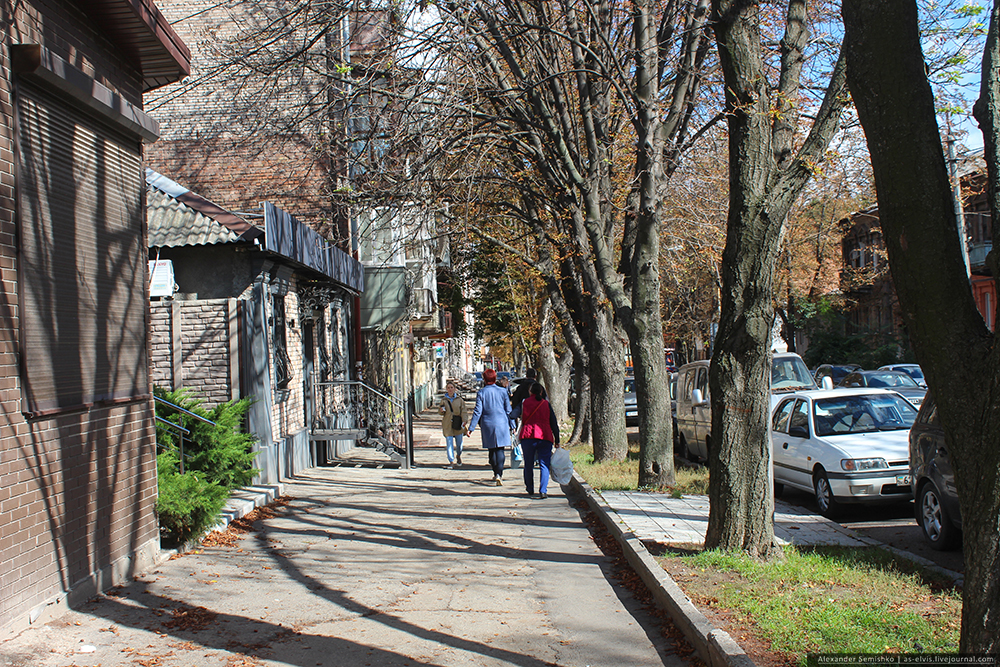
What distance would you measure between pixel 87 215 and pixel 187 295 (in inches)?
256

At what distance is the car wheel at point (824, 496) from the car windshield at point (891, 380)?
546 inches

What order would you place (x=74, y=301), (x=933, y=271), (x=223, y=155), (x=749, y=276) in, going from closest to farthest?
(x=933, y=271) < (x=74, y=301) < (x=749, y=276) < (x=223, y=155)

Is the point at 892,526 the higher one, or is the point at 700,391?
the point at 700,391

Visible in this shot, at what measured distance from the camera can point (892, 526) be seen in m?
9.88

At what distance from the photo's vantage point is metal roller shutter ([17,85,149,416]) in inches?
247

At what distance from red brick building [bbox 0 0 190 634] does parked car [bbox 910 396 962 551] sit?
718cm

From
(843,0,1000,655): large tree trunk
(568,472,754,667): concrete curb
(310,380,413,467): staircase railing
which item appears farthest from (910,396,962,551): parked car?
(310,380,413,467): staircase railing

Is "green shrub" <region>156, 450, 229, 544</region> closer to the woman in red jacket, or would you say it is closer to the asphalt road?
the woman in red jacket

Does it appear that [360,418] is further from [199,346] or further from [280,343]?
[199,346]

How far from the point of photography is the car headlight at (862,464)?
10.1 meters

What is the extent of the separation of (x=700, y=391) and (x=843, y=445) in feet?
18.7

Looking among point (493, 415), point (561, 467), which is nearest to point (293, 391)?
point (493, 415)

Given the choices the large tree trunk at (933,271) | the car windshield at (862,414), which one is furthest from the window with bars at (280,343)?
the large tree trunk at (933,271)

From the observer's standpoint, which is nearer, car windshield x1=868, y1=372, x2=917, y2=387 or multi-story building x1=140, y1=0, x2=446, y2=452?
multi-story building x1=140, y1=0, x2=446, y2=452
